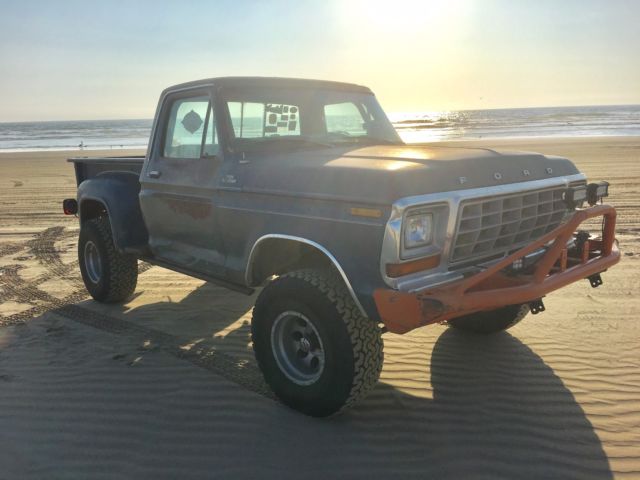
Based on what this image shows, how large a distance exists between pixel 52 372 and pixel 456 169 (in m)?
3.36

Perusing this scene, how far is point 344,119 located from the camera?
4578 mm

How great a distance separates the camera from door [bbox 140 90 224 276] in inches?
160

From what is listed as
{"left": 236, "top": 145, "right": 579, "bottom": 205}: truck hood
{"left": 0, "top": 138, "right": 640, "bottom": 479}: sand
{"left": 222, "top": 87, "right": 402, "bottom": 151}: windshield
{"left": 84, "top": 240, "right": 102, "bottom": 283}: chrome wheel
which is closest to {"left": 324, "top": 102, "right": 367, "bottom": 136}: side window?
{"left": 222, "top": 87, "right": 402, "bottom": 151}: windshield

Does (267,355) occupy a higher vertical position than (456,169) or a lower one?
lower

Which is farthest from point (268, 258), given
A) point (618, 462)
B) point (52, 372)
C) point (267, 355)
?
point (618, 462)

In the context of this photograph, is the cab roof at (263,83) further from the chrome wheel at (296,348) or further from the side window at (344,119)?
the chrome wheel at (296,348)

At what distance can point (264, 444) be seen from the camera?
3.15 meters

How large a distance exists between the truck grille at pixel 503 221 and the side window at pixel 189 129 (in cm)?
201

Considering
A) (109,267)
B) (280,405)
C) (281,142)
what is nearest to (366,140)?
(281,142)

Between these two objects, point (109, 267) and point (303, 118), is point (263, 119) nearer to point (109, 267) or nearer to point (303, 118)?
point (303, 118)

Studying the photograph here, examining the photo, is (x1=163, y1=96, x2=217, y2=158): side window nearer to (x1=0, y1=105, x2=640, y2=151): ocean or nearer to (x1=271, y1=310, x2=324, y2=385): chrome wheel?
(x1=271, y1=310, x2=324, y2=385): chrome wheel

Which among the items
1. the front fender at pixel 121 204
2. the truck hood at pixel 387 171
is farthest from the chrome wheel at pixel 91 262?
the truck hood at pixel 387 171

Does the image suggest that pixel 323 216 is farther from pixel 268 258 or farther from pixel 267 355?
pixel 267 355

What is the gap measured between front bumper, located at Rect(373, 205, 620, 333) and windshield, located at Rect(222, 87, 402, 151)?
68.0 inches
